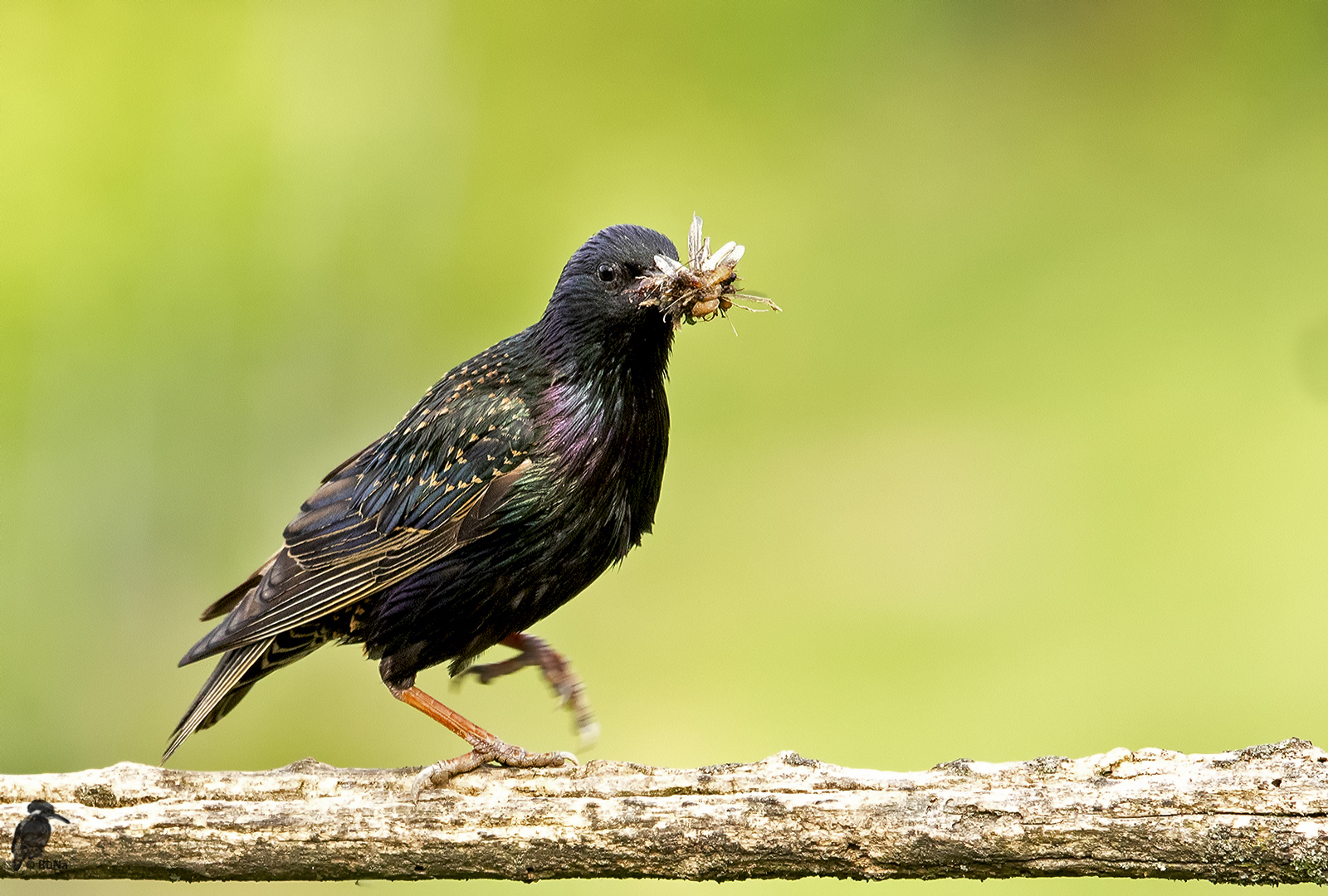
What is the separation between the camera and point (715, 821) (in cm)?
300

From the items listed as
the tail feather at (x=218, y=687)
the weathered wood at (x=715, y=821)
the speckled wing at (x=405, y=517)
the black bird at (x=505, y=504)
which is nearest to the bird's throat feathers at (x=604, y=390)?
the black bird at (x=505, y=504)

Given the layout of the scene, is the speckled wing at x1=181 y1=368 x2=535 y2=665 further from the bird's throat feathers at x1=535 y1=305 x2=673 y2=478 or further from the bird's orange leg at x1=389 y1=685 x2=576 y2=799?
the bird's orange leg at x1=389 y1=685 x2=576 y2=799

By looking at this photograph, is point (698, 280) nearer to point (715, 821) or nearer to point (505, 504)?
point (505, 504)

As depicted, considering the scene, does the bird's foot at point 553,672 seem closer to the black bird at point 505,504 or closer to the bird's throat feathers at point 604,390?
the black bird at point 505,504

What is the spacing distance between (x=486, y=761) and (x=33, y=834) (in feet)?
3.86

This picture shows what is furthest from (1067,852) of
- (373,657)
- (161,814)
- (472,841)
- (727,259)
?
(161,814)

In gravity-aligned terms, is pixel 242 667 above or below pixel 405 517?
below

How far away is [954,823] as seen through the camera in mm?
2861

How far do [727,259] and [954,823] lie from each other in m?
1.52

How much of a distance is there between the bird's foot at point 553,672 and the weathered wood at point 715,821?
448 millimetres

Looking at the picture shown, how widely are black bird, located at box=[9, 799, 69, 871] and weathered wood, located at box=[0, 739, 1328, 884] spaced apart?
30mm

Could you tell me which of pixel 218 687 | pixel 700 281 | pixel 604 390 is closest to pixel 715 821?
pixel 604 390

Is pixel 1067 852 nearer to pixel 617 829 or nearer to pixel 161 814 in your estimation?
pixel 617 829

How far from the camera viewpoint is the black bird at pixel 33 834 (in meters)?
3.26
